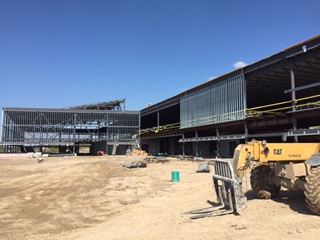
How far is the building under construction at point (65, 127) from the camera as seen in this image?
57562 mm

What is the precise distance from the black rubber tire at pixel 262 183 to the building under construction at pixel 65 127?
5024 cm

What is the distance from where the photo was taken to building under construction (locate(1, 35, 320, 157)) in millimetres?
24281

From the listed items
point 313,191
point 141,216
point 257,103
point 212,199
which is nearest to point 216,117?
point 257,103

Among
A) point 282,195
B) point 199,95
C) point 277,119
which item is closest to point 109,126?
point 199,95

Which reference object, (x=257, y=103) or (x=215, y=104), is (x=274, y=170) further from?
(x=257, y=103)

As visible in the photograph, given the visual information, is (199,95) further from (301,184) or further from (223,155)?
(301,184)

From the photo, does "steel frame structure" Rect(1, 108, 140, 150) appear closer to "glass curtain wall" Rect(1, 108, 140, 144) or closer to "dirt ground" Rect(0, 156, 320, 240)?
"glass curtain wall" Rect(1, 108, 140, 144)

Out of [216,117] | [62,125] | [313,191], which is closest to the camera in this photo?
[313,191]

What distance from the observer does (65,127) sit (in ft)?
196

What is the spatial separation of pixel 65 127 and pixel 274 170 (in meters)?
55.1

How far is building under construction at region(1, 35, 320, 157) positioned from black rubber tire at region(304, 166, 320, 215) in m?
1.40

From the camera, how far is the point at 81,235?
27.2 feet

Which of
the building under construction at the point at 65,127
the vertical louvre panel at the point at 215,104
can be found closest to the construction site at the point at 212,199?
the vertical louvre panel at the point at 215,104

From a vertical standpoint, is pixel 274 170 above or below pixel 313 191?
above
